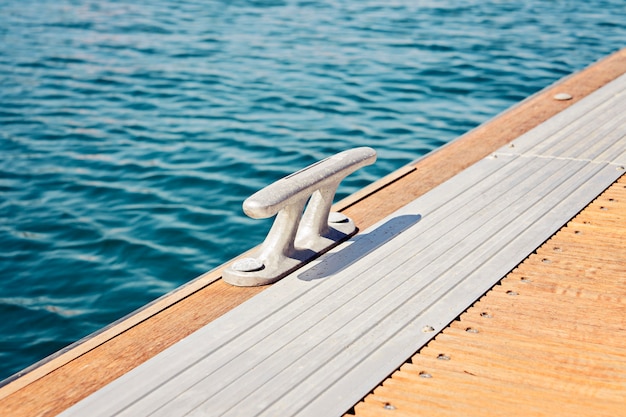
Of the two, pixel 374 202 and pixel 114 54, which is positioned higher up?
pixel 114 54

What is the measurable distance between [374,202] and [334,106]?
4943 mm

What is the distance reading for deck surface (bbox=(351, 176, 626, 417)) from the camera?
3004 mm

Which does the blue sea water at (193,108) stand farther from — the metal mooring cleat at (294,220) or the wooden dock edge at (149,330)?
the metal mooring cleat at (294,220)

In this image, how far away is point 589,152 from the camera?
563 cm

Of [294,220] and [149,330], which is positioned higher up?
[294,220]

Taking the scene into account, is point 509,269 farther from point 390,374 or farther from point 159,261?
point 159,261

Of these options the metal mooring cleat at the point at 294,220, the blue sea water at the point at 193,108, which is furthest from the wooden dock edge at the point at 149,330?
the blue sea water at the point at 193,108

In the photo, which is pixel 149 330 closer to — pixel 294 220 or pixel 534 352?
pixel 294 220

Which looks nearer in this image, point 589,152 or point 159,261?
point 589,152

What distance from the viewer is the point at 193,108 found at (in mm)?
9922

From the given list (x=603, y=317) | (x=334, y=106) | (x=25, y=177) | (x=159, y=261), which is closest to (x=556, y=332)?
(x=603, y=317)

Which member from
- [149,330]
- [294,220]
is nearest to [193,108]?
[294,220]

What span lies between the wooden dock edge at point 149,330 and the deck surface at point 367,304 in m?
0.11

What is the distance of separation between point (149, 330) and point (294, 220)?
34.3 inches
